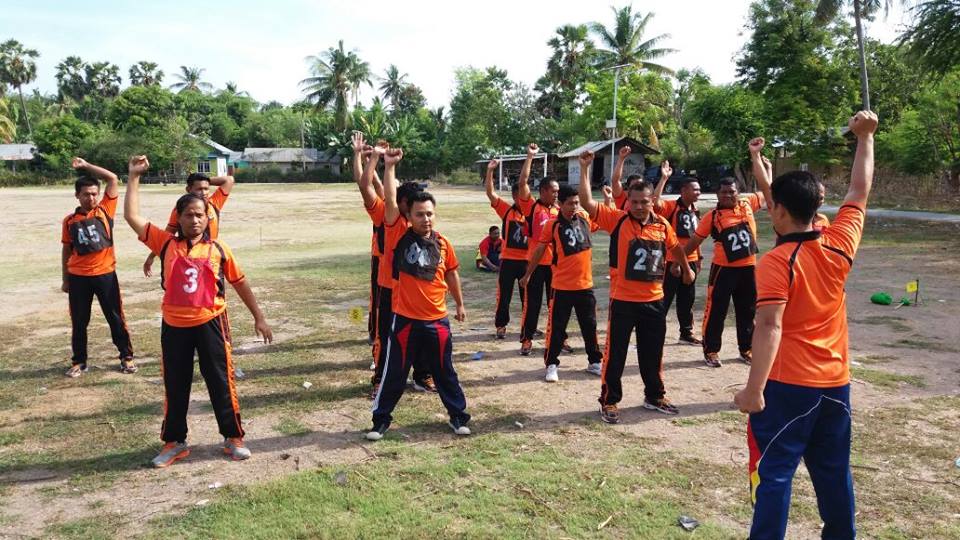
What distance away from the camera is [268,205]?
34625 mm

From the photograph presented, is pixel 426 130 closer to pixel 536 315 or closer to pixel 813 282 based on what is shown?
pixel 536 315

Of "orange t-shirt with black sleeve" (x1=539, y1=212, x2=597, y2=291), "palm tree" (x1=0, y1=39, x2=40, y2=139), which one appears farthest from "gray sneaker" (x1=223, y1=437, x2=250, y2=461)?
"palm tree" (x1=0, y1=39, x2=40, y2=139)

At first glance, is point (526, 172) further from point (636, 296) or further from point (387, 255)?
point (636, 296)

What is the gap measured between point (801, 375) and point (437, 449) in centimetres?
290

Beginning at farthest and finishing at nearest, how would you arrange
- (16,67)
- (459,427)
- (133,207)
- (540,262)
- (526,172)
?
1. (16,67)
2. (540,262)
3. (526,172)
4. (459,427)
5. (133,207)

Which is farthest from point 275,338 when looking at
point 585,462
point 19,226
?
point 19,226

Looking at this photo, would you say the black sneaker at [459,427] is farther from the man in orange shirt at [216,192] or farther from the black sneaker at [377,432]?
the man in orange shirt at [216,192]

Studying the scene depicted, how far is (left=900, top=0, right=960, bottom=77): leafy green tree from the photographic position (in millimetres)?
19141

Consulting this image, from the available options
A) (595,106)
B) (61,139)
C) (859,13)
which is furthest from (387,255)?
(61,139)

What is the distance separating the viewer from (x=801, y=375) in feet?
11.0

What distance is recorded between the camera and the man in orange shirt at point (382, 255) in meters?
5.94

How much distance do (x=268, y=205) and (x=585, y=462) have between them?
32.0 m

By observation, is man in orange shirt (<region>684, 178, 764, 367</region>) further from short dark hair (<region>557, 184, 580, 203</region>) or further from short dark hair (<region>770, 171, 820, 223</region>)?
short dark hair (<region>770, 171, 820, 223</region>)

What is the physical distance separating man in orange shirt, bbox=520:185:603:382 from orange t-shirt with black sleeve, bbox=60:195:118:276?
15.4 feet
